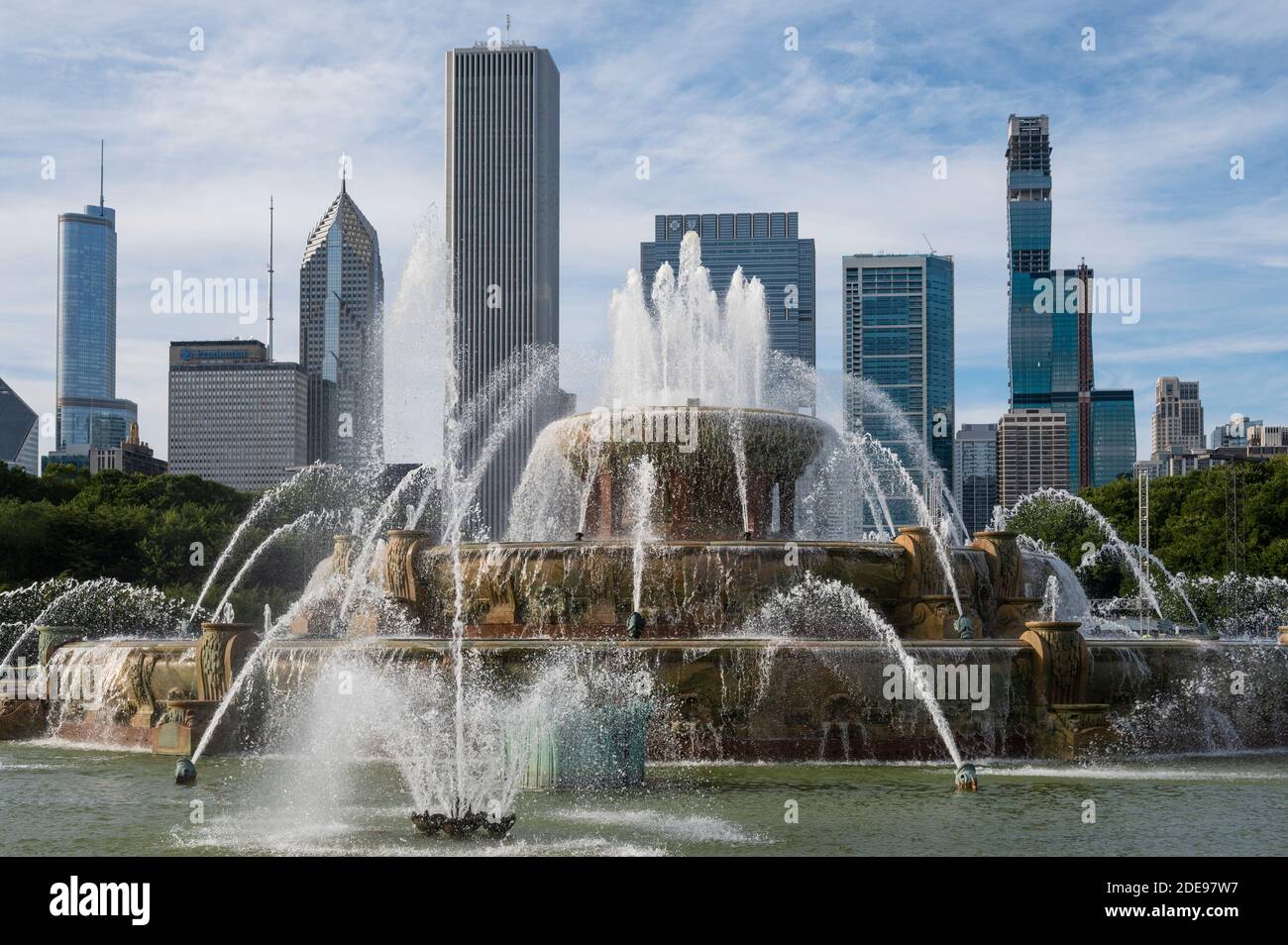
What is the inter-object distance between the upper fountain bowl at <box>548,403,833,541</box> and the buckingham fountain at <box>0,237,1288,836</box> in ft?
0.14

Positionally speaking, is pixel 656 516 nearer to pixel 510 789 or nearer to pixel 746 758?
pixel 746 758

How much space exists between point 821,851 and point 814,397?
1128 inches

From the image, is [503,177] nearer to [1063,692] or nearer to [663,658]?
[663,658]

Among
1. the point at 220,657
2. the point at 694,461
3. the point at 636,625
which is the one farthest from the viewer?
the point at 694,461

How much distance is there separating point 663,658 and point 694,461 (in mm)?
9082

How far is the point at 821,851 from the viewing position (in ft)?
38.4

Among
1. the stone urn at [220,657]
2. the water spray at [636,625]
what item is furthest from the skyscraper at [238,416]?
the water spray at [636,625]

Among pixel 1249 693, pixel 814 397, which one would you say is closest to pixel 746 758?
pixel 1249 693

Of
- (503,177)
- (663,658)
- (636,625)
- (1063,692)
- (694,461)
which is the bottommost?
(1063,692)

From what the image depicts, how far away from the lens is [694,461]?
88.9 feet

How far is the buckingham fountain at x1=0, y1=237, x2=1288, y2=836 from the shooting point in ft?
59.3

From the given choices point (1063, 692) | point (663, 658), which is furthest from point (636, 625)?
point (1063, 692)

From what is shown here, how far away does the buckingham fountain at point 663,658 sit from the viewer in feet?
59.3
